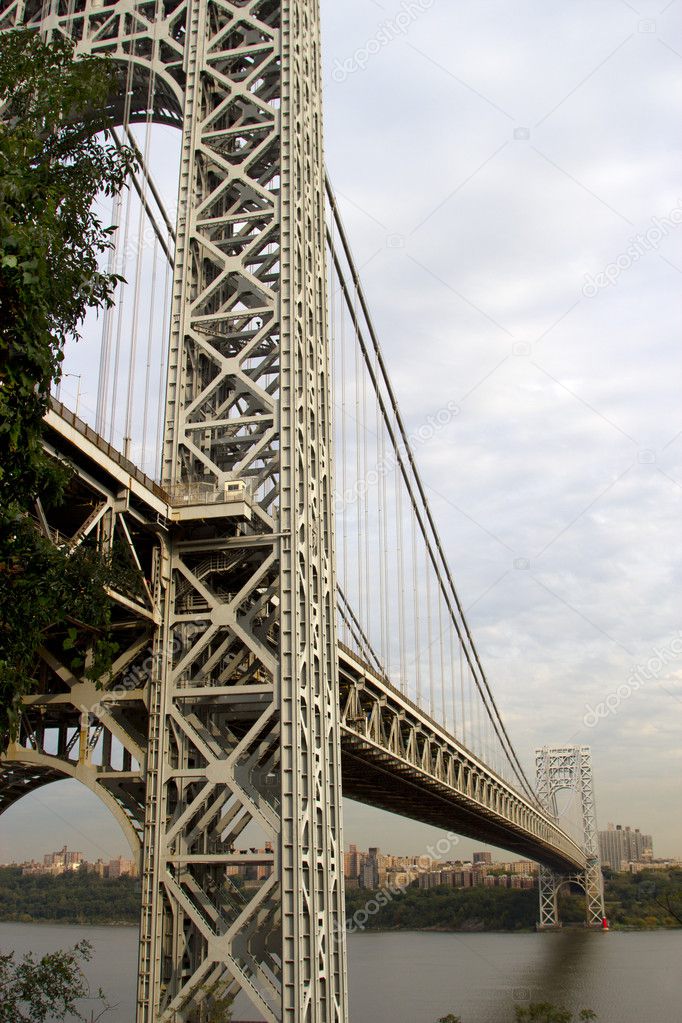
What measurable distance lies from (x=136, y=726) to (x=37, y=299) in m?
12.0

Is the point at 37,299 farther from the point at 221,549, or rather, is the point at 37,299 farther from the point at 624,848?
the point at 624,848

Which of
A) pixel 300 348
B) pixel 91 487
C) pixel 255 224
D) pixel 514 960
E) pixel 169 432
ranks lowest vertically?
pixel 514 960

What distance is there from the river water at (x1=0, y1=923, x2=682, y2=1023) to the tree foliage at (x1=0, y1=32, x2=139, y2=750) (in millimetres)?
20423

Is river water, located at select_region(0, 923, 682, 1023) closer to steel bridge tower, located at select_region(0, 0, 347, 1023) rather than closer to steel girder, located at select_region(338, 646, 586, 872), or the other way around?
steel girder, located at select_region(338, 646, 586, 872)

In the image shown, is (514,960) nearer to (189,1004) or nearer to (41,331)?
(189,1004)

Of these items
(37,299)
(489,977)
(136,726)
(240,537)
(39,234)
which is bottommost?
(489,977)

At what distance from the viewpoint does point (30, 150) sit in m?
8.52

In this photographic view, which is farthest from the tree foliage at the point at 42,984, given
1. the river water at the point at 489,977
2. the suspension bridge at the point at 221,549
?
the river water at the point at 489,977

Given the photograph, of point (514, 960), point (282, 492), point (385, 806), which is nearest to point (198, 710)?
point (282, 492)

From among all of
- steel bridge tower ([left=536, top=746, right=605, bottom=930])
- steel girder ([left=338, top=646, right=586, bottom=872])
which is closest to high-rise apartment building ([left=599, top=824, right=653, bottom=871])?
steel bridge tower ([left=536, top=746, right=605, bottom=930])

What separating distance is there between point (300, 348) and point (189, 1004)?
1106 cm

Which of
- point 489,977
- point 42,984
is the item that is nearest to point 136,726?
point 42,984

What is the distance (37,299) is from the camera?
7391mm

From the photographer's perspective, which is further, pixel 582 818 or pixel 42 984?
pixel 582 818
